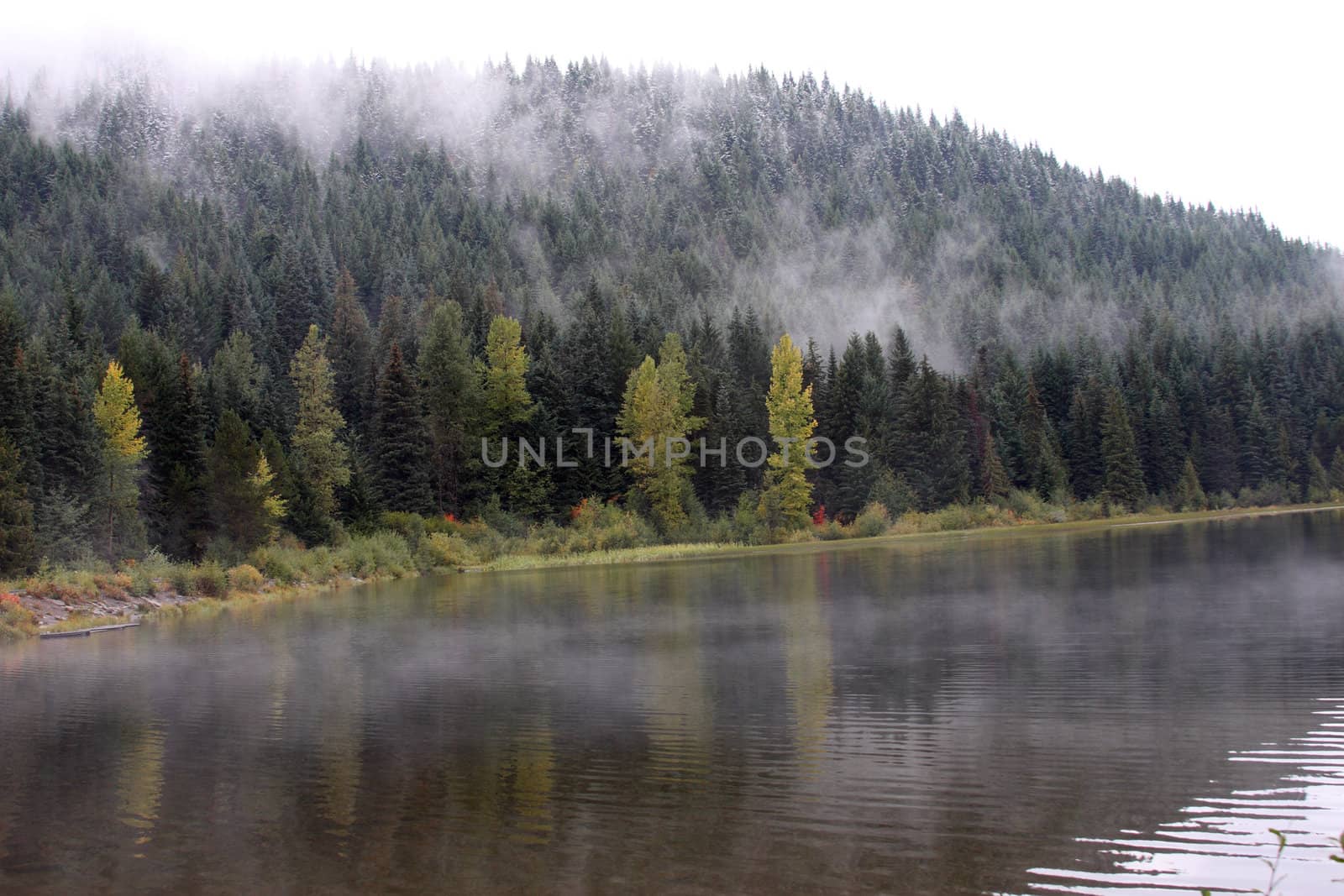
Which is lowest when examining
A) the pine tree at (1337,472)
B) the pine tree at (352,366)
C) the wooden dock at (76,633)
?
the wooden dock at (76,633)

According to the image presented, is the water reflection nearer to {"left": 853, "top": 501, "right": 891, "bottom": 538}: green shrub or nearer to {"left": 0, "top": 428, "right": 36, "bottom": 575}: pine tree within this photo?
{"left": 0, "top": 428, "right": 36, "bottom": 575}: pine tree

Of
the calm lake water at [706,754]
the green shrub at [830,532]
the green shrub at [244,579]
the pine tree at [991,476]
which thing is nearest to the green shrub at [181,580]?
the green shrub at [244,579]

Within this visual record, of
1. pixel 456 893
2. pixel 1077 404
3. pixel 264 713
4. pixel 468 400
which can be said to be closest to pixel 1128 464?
pixel 1077 404

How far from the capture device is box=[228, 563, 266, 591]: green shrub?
52344 mm

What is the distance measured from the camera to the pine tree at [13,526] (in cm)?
4400

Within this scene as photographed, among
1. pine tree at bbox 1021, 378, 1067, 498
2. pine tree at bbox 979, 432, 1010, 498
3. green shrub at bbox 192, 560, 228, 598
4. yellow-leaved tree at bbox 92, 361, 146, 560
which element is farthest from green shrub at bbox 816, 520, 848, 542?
yellow-leaved tree at bbox 92, 361, 146, 560

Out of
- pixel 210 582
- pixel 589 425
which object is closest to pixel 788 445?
pixel 589 425

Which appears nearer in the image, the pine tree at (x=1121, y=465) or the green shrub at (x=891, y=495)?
the green shrub at (x=891, y=495)

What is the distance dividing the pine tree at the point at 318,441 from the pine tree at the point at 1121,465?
66.9m

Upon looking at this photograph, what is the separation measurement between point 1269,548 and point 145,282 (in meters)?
111

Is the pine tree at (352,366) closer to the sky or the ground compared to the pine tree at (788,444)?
closer to the sky

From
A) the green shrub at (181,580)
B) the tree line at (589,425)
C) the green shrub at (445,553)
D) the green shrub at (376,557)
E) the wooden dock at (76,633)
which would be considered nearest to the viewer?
the wooden dock at (76,633)

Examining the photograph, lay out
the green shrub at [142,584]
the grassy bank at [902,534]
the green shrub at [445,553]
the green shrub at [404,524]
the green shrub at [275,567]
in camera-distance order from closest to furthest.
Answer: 1. the green shrub at [142,584]
2. the green shrub at [275,567]
3. the green shrub at [445,553]
4. the green shrub at [404,524]
5. the grassy bank at [902,534]

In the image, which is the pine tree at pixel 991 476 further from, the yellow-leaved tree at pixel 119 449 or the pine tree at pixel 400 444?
the yellow-leaved tree at pixel 119 449
